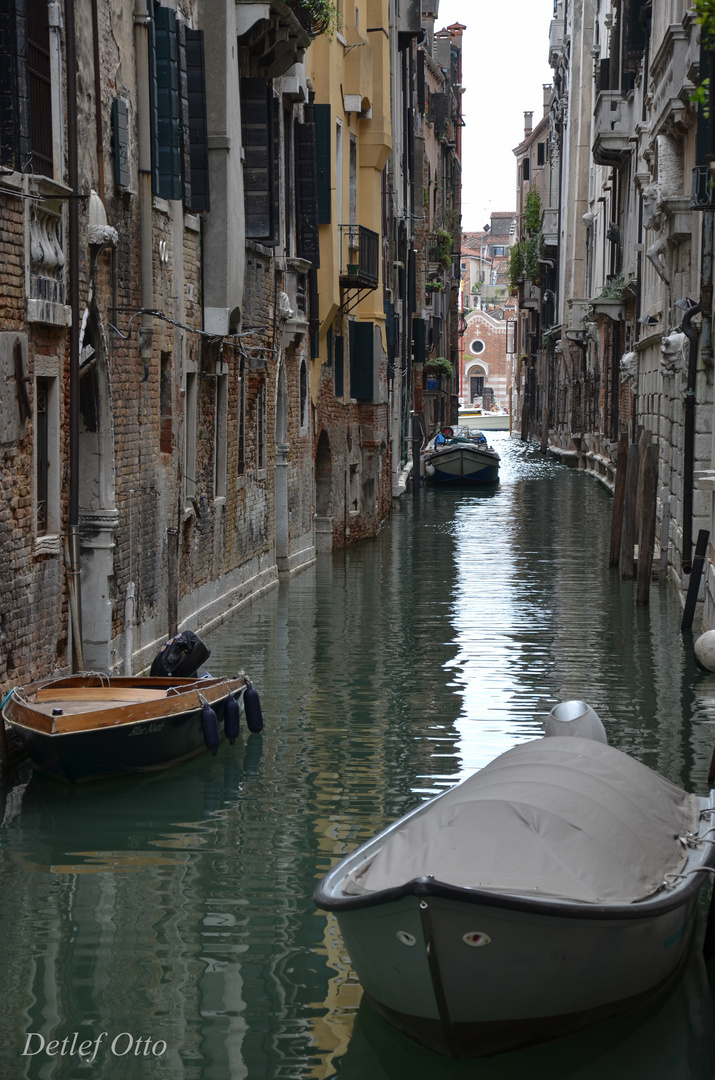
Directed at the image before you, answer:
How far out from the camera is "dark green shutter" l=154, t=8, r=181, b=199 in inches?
482

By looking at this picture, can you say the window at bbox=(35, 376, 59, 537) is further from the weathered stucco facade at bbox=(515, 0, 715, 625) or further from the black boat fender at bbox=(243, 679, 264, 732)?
the weathered stucco facade at bbox=(515, 0, 715, 625)

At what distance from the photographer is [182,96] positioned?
12.7 m

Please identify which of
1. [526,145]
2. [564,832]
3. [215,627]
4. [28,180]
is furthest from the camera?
[526,145]

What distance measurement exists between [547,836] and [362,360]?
61.9ft

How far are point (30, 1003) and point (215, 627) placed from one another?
9.34m

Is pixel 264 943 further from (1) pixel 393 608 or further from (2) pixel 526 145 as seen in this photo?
(2) pixel 526 145

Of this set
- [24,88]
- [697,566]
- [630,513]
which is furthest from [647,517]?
[24,88]

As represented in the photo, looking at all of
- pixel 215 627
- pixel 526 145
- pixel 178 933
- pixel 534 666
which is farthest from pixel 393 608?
pixel 526 145

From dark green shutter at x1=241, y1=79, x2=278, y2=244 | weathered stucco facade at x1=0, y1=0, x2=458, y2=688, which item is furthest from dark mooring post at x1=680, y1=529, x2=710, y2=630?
dark green shutter at x1=241, y1=79, x2=278, y2=244

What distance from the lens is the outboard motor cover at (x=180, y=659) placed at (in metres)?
10.5

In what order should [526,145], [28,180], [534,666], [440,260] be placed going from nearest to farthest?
[28,180], [534,666], [440,260], [526,145]

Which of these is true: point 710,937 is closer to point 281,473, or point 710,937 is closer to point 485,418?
point 281,473

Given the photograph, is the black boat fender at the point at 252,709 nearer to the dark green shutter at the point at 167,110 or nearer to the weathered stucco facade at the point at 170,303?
the weathered stucco facade at the point at 170,303

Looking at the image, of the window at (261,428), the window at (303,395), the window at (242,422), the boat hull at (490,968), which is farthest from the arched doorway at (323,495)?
the boat hull at (490,968)
